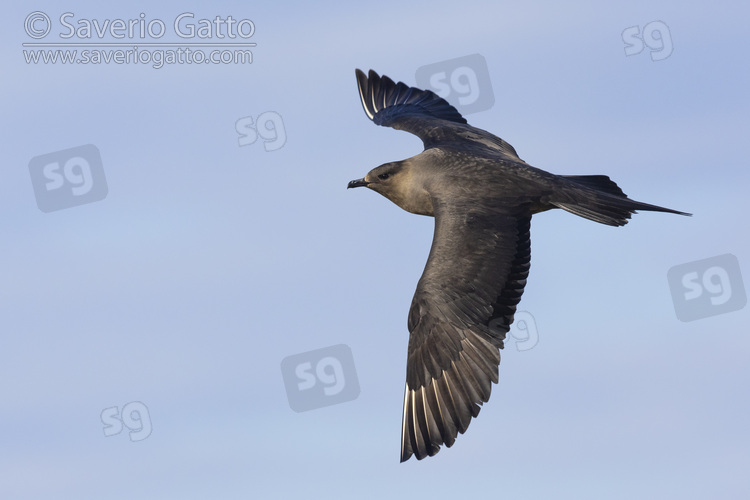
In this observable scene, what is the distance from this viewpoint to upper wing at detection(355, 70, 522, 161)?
14367mm

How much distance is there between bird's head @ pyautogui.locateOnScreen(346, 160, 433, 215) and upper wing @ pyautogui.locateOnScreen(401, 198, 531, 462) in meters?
1.53

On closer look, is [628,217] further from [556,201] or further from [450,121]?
[450,121]

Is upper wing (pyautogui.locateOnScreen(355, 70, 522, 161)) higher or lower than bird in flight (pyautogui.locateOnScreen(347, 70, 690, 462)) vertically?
higher

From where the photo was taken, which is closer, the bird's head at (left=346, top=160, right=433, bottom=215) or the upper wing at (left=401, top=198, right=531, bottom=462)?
the upper wing at (left=401, top=198, right=531, bottom=462)

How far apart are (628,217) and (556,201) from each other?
0.75 metres

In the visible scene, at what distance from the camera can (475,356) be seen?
11.4 m

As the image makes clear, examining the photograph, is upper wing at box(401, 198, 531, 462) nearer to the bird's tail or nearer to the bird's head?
→ the bird's tail

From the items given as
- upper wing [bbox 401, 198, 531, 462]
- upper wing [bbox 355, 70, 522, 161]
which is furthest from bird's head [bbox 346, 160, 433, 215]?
upper wing [bbox 401, 198, 531, 462]

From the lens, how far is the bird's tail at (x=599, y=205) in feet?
39.7

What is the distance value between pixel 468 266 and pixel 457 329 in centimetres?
63

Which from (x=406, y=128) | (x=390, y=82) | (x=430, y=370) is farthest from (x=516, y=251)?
(x=390, y=82)

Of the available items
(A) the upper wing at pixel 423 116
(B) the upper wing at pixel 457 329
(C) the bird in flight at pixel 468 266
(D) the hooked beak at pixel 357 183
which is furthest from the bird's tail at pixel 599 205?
(D) the hooked beak at pixel 357 183

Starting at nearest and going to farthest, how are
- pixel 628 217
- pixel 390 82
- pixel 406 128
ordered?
pixel 628 217
pixel 406 128
pixel 390 82

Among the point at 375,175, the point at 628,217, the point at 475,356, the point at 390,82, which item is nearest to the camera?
the point at 475,356
